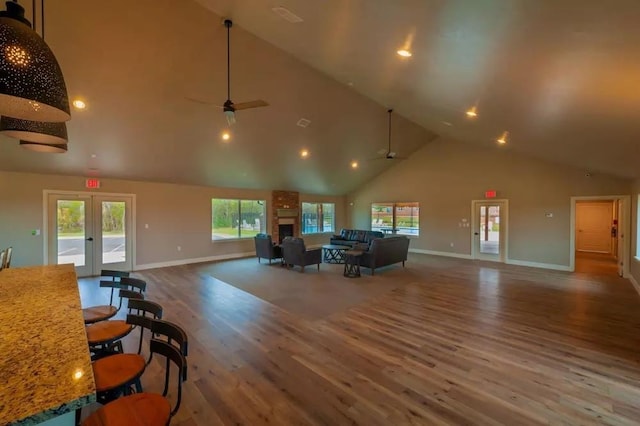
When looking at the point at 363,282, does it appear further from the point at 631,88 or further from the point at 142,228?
the point at 142,228

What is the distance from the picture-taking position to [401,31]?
2.59 m

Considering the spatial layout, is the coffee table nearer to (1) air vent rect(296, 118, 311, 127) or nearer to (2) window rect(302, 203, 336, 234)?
(2) window rect(302, 203, 336, 234)

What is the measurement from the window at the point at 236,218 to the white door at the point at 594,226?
38.5ft

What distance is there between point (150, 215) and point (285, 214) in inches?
181

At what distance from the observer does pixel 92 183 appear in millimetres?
7047

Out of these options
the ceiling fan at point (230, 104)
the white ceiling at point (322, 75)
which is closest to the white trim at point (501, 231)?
the white ceiling at point (322, 75)

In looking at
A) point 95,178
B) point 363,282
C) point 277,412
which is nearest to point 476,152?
point 363,282

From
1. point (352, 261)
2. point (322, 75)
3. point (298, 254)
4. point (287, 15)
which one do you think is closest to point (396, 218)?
point (352, 261)

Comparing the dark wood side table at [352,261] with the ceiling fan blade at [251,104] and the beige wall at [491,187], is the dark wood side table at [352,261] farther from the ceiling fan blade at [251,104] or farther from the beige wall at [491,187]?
the beige wall at [491,187]

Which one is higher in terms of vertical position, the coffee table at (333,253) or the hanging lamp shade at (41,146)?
the hanging lamp shade at (41,146)

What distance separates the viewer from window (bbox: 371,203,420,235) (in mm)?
11056

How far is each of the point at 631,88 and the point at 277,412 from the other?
375cm

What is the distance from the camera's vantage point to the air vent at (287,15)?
308 centimetres

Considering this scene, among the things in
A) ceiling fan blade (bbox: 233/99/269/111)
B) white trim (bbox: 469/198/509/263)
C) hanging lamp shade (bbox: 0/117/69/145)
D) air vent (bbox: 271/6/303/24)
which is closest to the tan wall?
white trim (bbox: 469/198/509/263)
